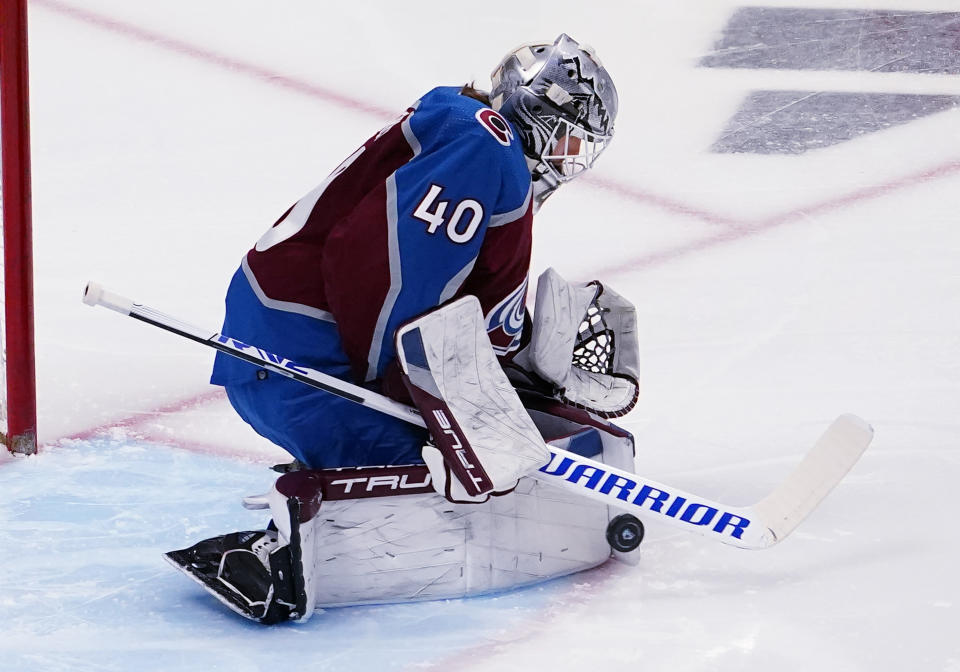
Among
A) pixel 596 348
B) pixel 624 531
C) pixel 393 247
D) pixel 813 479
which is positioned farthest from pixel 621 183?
pixel 393 247

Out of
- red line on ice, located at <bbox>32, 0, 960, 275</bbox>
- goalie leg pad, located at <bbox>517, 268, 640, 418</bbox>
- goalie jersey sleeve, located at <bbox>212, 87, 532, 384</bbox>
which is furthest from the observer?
red line on ice, located at <bbox>32, 0, 960, 275</bbox>

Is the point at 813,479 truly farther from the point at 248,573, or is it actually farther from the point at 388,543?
the point at 248,573

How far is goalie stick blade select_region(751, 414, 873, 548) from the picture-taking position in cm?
235

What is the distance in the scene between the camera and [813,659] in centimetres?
208

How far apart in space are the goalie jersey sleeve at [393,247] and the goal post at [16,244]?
0.56 m

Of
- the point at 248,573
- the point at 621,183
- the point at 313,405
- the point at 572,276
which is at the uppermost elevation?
the point at 621,183

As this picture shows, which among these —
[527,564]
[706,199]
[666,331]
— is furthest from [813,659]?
[706,199]

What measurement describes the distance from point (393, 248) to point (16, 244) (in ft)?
3.09

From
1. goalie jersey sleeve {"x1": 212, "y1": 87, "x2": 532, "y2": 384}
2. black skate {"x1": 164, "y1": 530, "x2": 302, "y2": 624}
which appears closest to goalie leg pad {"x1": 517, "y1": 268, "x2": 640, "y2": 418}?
goalie jersey sleeve {"x1": 212, "y1": 87, "x2": 532, "y2": 384}

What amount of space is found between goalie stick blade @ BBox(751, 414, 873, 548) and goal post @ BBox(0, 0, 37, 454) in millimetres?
1361

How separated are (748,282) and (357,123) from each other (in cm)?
140

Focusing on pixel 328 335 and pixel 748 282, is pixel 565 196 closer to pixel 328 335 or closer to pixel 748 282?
pixel 748 282

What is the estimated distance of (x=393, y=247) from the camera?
2131 mm

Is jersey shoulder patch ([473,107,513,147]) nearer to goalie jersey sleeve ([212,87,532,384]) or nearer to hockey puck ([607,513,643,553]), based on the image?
goalie jersey sleeve ([212,87,532,384])
